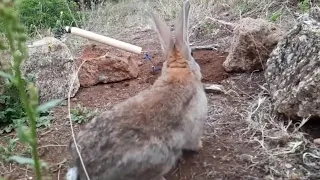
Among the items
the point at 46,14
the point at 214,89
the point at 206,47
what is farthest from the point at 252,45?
Result: the point at 46,14

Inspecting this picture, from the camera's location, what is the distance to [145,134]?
279cm

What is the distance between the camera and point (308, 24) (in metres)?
3.87

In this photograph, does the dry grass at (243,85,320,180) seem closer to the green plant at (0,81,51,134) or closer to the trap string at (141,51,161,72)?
the trap string at (141,51,161,72)

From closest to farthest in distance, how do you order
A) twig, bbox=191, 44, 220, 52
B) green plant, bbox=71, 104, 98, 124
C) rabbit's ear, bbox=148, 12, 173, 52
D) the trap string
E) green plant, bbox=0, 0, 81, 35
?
rabbit's ear, bbox=148, 12, 173, 52 < green plant, bbox=71, 104, 98, 124 < the trap string < twig, bbox=191, 44, 220, 52 < green plant, bbox=0, 0, 81, 35

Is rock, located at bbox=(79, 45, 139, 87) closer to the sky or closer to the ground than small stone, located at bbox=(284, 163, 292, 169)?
closer to the sky

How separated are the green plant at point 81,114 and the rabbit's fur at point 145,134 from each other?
109cm

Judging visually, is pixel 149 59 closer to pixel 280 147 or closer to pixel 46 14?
pixel 280 147

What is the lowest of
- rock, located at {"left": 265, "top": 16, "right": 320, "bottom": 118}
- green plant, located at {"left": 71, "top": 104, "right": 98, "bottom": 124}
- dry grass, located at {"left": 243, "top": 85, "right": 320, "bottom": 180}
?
green plant, located at {"left": 71, "top": 104, "right": 98, "bottom": 124}

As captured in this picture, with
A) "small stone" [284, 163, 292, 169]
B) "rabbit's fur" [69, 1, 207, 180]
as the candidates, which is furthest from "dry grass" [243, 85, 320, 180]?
"rabbit's fur" [69, 1, 207, 180]

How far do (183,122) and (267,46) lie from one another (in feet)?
6.31

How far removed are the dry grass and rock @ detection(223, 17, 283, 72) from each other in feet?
2.91

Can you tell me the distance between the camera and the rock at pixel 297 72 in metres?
3.35

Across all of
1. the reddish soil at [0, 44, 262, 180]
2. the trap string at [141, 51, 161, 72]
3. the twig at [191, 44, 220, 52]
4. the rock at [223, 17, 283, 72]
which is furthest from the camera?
the twig at [191, 44, 220, 52]

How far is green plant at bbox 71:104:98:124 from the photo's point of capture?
412 cm
